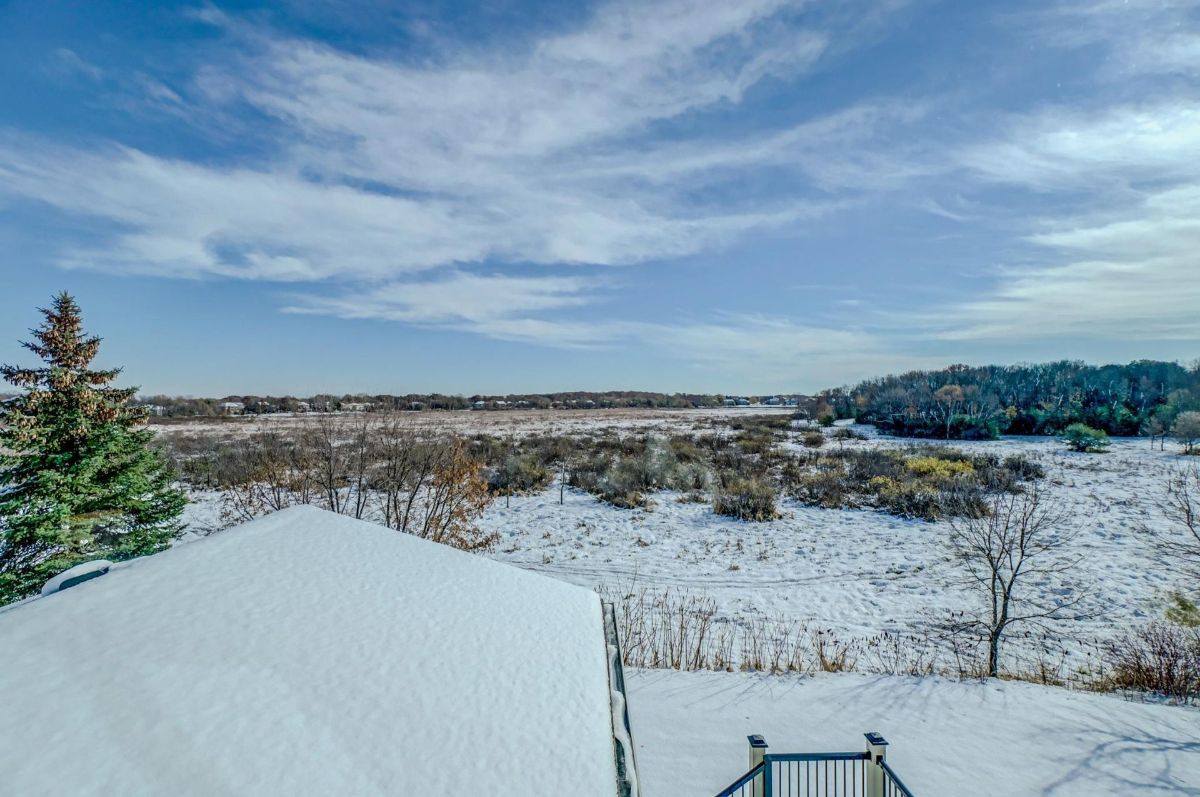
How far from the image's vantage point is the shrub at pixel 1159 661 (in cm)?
797

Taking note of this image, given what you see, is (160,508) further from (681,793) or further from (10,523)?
(681,793)

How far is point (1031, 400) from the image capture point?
61719 mm

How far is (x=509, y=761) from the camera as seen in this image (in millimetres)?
2463

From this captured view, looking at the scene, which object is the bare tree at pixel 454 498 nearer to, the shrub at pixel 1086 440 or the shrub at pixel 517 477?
the shrub at pixel 517 477

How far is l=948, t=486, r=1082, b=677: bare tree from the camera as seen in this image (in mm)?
Answer: 9445

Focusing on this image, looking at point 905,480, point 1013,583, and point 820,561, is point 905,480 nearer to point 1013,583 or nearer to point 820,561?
point 820,561

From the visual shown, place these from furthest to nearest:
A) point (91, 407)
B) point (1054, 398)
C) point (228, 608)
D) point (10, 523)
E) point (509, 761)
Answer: point (1054, 398) → point (91, 407) → point (10, 523) → point (228, 608) → point (509, 761)

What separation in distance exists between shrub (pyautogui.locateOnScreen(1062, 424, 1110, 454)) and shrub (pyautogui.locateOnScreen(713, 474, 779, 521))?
2510cm

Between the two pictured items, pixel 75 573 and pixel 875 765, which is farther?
pixel 875 765

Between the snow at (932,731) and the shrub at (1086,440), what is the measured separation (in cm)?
3319

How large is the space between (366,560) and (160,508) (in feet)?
31.0

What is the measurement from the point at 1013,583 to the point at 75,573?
15142 mm

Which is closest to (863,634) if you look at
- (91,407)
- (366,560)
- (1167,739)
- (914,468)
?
(1167,739)

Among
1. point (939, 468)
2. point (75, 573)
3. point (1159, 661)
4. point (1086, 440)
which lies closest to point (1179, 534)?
point (939, 468)
